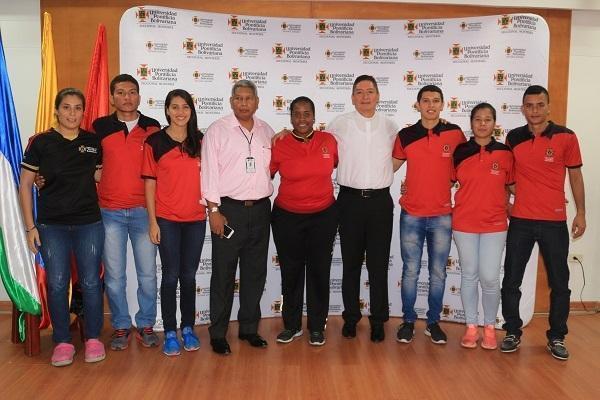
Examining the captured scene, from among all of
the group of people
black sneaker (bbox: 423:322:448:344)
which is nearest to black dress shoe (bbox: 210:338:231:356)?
the group of people

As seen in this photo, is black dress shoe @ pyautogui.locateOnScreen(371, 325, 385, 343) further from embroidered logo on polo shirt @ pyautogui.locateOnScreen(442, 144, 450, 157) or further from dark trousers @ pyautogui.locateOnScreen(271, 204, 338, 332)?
embroidered logo on polo shirt @ pyautogui.locateOnScreen(442, 144, 450, 157)

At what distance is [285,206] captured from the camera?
3.52m

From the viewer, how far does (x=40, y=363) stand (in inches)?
131

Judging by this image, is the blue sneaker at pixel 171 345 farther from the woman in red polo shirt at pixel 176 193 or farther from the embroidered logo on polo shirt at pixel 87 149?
the embroidered logo on polo shirt at pixel 87 149

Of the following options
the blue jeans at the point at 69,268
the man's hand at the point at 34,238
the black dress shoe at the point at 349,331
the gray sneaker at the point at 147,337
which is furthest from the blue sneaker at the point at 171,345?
the black dress shoe at the point at 349,331

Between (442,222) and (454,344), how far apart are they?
0.85 m

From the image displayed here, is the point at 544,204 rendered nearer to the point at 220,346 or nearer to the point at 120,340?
the point at 220,346

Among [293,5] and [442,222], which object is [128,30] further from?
[442,222]

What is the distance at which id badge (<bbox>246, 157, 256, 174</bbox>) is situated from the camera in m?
3.37

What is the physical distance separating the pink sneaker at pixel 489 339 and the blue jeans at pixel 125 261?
222 cm

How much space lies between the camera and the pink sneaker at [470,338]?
364 centimetres

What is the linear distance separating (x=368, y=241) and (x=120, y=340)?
1756 mm

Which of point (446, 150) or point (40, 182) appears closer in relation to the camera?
point (40, 182)

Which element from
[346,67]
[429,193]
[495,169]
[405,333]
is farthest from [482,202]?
[346,67]
